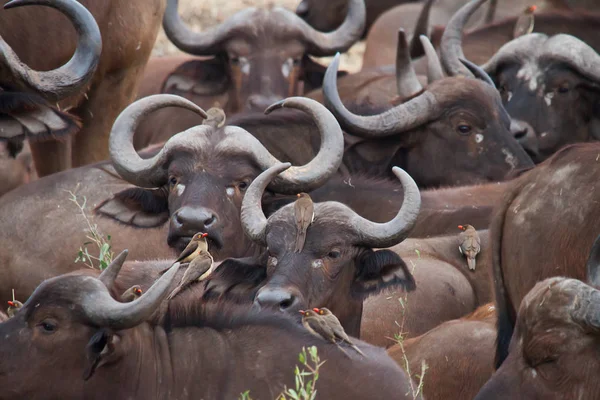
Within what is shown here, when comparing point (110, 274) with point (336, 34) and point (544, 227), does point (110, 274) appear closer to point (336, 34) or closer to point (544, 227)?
point (544, 227)

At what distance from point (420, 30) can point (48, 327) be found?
864 cm

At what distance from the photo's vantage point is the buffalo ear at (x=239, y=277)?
6.53 metres

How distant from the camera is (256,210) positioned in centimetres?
720

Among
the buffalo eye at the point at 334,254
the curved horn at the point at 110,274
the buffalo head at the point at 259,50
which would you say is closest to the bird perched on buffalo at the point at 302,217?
the buffalo eye at the point at 334,254

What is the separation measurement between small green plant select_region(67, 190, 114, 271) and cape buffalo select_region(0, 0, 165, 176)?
1.92 ft

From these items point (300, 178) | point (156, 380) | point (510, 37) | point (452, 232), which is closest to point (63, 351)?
point (156, 380)

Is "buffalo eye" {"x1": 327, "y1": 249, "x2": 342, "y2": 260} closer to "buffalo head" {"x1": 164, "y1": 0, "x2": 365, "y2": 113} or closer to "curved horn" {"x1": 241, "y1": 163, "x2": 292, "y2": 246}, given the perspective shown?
"curved horn" {"x1": 241, "y1": 163, "x2": 292, "y2": 246}

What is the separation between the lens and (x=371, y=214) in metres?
8.80

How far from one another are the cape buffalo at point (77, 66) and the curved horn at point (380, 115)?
5.30ft

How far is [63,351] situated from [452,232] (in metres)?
4.30

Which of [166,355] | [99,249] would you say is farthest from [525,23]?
[166,355]

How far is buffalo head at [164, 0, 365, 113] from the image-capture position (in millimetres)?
11727

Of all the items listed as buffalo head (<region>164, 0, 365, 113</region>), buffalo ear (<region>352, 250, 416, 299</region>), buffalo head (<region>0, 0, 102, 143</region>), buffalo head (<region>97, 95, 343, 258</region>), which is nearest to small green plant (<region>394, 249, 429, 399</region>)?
buffalo ear (<region>352, 250, 416, 299</region>)

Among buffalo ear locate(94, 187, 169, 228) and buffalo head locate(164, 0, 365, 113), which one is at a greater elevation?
buffalo ear locate(94, 187, 169, 228)
